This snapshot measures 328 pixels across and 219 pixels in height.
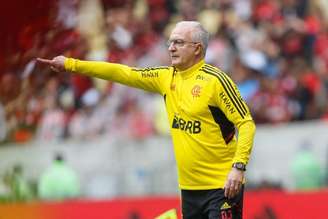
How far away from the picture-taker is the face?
25.1ft

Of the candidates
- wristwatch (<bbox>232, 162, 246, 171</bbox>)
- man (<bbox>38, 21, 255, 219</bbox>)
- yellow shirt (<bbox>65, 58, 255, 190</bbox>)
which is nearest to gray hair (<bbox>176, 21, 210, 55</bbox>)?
man (<bbox>38, 21, 255, 219</bbox>)

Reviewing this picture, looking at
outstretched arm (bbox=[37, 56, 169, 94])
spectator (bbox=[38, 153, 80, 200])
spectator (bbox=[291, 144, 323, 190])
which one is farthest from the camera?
spectator (bbox=[38, 153, 80, 200])

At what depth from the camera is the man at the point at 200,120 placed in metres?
7.47

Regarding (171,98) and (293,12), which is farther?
(293,12)

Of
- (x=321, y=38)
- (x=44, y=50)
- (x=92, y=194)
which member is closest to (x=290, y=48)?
(x=321, y=38)

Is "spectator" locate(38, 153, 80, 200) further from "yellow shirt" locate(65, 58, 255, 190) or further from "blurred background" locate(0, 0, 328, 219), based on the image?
"yellow shirt" locate(65, 58, 255, 190)

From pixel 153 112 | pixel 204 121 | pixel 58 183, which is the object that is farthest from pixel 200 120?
pixel 153 112

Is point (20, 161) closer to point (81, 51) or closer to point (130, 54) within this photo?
point (130, 54)

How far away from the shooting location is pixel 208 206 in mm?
7664

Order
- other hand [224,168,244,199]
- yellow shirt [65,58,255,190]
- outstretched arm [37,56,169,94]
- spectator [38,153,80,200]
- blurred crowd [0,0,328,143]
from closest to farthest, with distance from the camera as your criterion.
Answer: other hand [224,168,244,199] → yellow shirt [65,58,255,190] → outstretched arm [37,56,169,94] → spectator [38,153,80,200] → blurred crowd [0,0,328,143]

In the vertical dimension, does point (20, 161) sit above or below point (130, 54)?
below

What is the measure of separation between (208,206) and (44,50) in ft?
7.08

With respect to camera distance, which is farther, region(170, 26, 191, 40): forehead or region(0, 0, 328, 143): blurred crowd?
region(0, 0, 328, 143): blurred crowd

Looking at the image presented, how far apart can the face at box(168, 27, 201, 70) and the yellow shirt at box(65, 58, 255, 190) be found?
0.25ft
